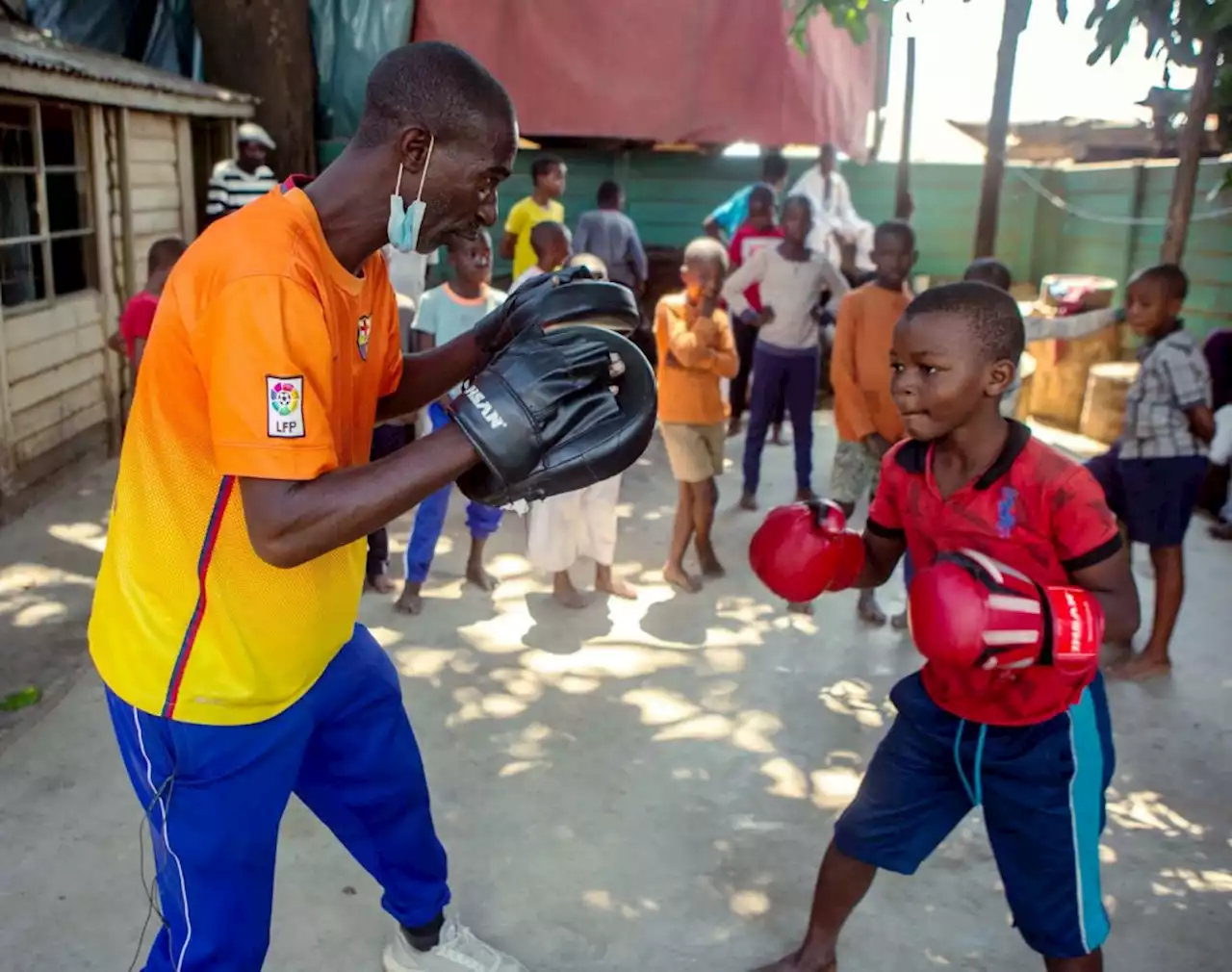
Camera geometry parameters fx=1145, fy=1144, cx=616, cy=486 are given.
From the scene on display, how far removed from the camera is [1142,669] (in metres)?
3.99

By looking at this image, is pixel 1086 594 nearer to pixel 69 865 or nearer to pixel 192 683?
pixel 192 683

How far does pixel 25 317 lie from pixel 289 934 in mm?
4126

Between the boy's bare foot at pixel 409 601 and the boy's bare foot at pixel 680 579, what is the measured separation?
41.9 inches

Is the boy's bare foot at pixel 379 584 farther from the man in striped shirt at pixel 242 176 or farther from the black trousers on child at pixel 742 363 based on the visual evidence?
the black trousers on child at pixel 742 363

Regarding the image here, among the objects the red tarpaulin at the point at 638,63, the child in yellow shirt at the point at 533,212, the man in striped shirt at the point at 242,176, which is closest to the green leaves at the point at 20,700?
the child in yellow shirt at the point at 533,212

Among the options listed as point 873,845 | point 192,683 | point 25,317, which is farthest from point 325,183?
point 25,317

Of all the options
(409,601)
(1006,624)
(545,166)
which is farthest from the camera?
(545,166)

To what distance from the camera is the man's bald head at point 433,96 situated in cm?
165

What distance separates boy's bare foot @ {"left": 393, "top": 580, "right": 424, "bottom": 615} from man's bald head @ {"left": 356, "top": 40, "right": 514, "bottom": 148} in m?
2.87

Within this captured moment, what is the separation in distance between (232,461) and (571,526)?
116 inches

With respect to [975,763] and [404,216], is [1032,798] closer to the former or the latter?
[975,763]

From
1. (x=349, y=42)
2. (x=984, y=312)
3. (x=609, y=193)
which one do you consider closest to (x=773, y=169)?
(x=609, y=193)

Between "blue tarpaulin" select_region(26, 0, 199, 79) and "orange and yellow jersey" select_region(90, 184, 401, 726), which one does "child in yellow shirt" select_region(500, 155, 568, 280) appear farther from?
"orange and yellow jersey" select_region(90, 184, 401, 726)

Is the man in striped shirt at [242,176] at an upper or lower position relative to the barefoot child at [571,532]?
upper
